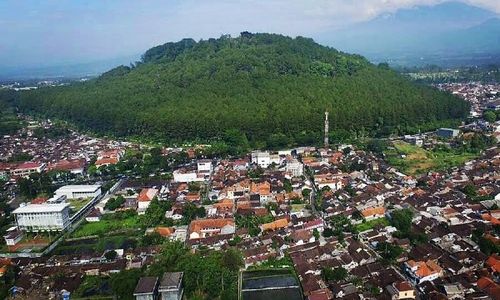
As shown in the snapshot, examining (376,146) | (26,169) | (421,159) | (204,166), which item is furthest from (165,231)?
(421,159)

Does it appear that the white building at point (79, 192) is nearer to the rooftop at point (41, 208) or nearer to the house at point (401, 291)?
the rooftop at point (41, 208)

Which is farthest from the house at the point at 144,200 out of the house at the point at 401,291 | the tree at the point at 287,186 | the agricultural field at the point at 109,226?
the house at the point at 401,291

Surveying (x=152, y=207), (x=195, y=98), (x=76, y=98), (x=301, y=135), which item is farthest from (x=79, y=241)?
(x=76, y=98)

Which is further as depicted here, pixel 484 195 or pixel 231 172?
pixel 231 172

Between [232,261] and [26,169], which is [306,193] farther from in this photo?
[26,169]

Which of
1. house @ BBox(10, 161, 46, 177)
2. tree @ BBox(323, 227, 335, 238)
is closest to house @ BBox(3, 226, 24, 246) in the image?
house @ BBox(10, 161, 46, 177)

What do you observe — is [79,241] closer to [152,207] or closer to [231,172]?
[152,207]
